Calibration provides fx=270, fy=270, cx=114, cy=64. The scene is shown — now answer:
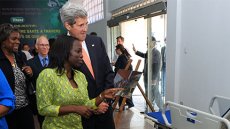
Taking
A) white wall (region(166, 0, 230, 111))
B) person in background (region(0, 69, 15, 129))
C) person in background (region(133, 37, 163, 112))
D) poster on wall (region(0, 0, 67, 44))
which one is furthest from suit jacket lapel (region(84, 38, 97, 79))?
poster on wall (region(0, 0, 67, 44))

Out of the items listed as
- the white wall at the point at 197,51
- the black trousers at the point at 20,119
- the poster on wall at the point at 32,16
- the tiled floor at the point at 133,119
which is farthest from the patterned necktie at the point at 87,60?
the poster on wall at the point at 32,16

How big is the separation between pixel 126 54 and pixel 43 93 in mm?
4230

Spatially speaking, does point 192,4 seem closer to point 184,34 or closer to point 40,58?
point 184,34

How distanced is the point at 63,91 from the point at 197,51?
2.60 m

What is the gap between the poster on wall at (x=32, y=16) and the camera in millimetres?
7105

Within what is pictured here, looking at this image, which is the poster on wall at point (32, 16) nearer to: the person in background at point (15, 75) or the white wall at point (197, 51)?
the white wall at point (197, 51)

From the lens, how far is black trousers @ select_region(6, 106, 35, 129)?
219 cm

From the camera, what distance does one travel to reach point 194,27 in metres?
3.66

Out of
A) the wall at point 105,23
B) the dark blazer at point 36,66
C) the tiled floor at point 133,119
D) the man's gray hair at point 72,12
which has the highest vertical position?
the wall at point 105,23

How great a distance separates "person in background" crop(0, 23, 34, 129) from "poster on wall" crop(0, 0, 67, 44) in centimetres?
484

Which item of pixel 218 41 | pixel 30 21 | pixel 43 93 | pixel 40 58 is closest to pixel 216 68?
pixel 218 41

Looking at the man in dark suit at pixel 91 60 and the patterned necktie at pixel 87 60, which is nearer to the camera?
the man in dark suit at pixel 91 60

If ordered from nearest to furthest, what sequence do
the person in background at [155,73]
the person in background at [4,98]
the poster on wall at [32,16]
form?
the person in background at [4,98], the person in background at [155,73], the poster on wall at [32,16]

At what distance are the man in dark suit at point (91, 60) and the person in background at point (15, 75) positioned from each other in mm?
671
